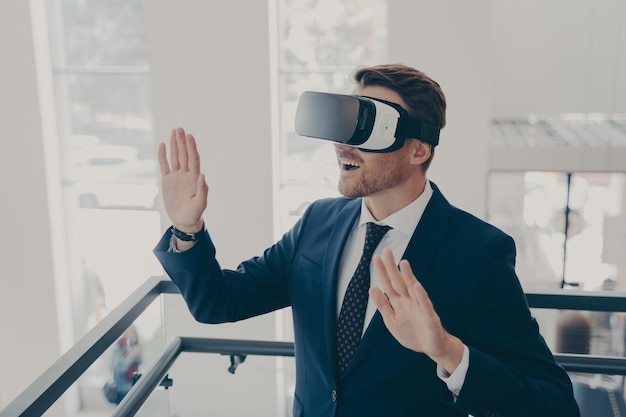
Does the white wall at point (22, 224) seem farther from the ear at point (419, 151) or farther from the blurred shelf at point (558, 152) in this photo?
the ear at point (419, 151)

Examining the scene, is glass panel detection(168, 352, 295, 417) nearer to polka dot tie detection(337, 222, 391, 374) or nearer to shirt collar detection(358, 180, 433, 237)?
polka dot tie detection(337, 222, 391, 374)

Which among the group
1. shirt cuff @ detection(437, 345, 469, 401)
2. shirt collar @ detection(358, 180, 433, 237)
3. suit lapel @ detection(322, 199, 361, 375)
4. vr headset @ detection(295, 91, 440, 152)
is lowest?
shirt cuff @ detection(437, 345, 469, 401)

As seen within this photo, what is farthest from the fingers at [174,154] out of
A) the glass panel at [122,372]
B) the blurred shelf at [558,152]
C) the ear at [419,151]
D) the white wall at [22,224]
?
the white wall at [22,224]

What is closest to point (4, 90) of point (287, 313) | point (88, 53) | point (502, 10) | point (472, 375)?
point (88, 53)

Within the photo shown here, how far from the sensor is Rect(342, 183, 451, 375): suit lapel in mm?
1229

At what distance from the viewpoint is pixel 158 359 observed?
5.34 feet

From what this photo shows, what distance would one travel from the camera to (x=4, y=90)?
17.3 feet

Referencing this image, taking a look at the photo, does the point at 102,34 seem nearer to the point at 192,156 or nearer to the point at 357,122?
the point at 192,156

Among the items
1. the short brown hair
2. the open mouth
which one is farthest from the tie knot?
the short brown hair

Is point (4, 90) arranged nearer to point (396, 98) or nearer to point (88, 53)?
point (88, 53)

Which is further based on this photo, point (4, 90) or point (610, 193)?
point (610, 193)

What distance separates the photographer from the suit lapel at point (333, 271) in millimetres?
1301

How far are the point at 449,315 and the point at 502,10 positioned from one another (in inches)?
211

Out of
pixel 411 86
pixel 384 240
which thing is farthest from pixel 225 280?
pixel 411 86
